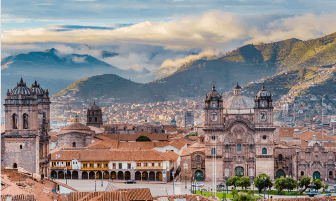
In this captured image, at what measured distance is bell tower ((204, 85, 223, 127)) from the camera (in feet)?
238

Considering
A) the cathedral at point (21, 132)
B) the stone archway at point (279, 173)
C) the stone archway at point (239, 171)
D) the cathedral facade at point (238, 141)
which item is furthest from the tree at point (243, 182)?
the cathedral at point (21, 132)

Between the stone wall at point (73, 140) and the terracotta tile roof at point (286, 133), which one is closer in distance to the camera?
the stone wall at point (73, 140)

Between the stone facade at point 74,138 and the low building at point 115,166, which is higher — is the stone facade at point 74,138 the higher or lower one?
the higher one

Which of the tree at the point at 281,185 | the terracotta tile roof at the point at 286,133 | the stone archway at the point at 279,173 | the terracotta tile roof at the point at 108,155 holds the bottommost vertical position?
the tree at the point at 281,185

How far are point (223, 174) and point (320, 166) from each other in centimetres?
1146

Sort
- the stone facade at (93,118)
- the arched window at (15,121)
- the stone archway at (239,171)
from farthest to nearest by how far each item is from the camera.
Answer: the stone facade at (93,118), the stone archway at (239,171), the arched window at (15,121)

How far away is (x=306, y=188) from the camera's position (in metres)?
63.0

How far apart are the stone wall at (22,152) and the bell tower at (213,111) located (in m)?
23.3

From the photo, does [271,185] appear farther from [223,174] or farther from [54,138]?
[54,138]

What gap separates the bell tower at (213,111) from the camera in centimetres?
7250

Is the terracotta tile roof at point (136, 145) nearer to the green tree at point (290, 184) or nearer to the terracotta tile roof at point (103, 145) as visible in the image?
the terracotta tile roof at point (103, 145)

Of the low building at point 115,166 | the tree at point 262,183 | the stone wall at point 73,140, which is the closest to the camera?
the tree at point 262,183

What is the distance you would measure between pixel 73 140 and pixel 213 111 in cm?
3381

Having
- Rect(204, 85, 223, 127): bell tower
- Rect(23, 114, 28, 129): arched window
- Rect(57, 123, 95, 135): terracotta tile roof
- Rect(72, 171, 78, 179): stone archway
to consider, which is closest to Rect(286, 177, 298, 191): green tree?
Rect(204, 85, 223, 127): bell tower
